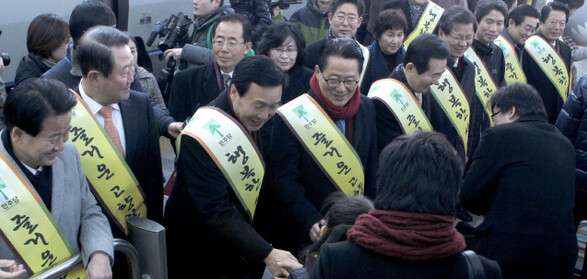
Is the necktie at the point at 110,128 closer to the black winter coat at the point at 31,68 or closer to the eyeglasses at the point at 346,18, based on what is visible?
the black winter coat at the point at 31,68

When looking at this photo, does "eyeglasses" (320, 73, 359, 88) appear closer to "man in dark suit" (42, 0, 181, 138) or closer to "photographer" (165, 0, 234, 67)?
"man in dark suit" (42, 0, 181, 138)

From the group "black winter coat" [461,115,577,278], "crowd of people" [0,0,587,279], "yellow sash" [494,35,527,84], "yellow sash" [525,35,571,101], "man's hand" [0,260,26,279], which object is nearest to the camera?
"crowd of people" [0,0,587,279]

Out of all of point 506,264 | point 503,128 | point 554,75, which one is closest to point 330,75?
point 503,128

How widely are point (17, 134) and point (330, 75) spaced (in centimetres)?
146

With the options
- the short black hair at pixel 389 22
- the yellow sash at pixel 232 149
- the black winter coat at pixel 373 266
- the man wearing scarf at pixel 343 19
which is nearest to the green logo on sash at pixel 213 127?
the yellow sash at pixel 232 149

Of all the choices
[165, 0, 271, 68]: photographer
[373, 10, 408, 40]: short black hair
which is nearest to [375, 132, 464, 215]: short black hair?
[165, 0, 271, 68]: photographer

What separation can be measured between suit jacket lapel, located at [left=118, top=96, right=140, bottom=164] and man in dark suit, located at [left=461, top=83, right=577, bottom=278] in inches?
61.2

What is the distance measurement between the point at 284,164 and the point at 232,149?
13.8 inches

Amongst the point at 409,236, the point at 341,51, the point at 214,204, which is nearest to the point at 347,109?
the point at 341,51

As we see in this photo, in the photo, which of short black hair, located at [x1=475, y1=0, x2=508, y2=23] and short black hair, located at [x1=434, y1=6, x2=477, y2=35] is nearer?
short black hair, located at [x1=434, y1=6, x2=477, y2=35]

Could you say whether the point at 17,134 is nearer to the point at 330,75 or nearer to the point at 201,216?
the point at 201,216

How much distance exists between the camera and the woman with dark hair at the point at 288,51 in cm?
396

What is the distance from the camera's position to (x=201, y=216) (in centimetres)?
262

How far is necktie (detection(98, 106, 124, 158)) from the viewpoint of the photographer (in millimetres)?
2797
